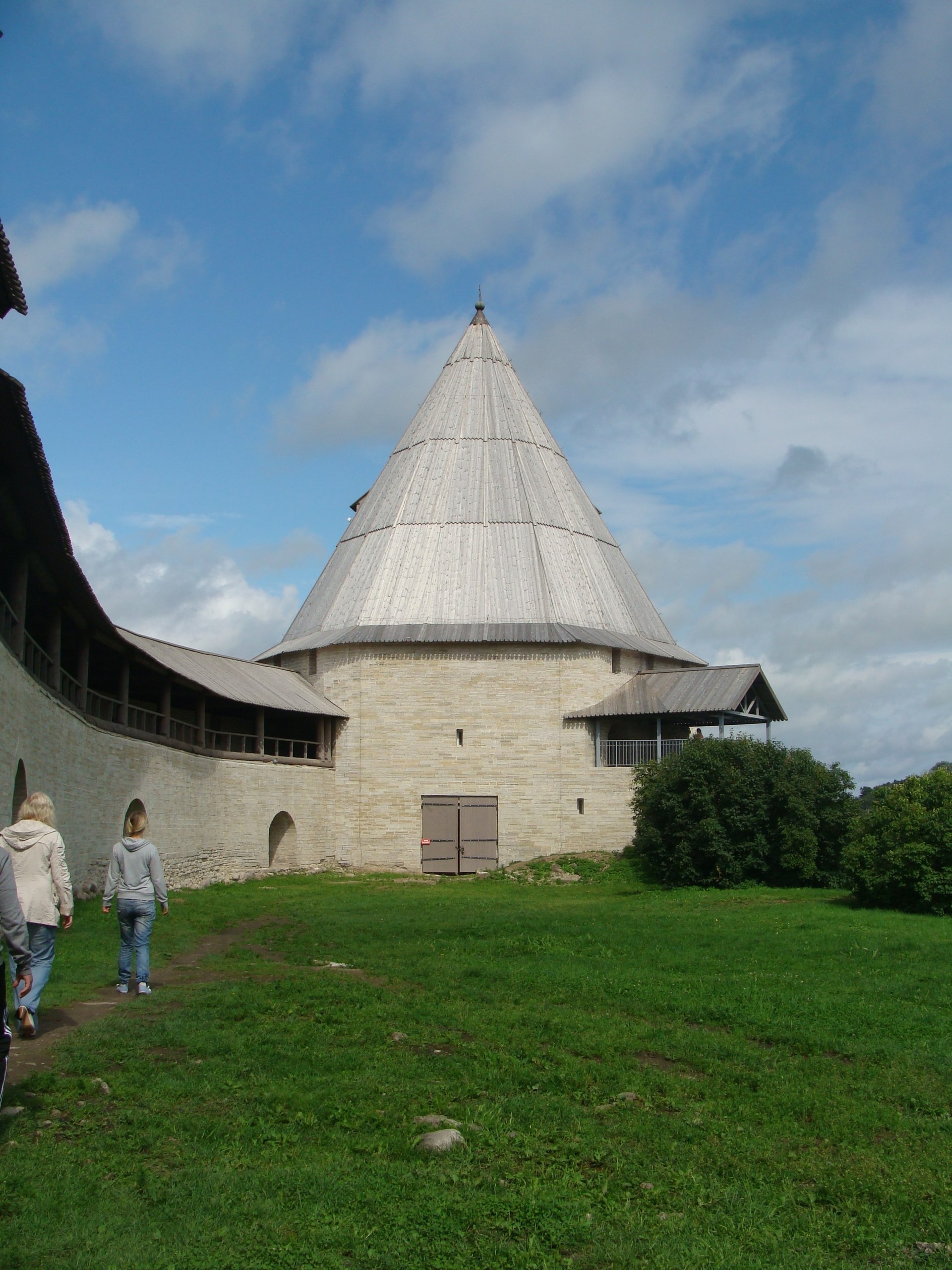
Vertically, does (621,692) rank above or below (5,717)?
above

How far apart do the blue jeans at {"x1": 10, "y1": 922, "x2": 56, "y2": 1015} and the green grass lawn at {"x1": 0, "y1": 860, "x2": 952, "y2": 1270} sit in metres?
0.44

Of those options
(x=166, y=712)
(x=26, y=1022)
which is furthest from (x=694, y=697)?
(x=26, y=1022)

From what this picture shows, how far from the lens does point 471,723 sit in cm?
3152

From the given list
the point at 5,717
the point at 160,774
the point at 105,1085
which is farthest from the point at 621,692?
the point at 105,1085

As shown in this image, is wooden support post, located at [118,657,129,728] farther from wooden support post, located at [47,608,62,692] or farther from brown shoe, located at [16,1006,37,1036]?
brown shoe, located at [16,1006,37,1036]

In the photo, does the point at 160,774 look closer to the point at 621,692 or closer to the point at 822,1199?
the point at 621,692

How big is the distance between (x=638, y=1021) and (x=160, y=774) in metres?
17.3

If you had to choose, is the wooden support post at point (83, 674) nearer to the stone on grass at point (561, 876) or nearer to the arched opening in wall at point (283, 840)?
the arched opening in wall at point (283, 840)

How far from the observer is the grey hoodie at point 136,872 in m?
9.62

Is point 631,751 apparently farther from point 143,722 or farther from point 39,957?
point 39,957

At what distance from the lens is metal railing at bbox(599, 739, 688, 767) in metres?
31.2

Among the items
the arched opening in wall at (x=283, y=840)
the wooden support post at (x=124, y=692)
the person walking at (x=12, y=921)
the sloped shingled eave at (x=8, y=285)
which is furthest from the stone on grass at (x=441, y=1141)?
the arched opening in wall at (x=283, y=840)

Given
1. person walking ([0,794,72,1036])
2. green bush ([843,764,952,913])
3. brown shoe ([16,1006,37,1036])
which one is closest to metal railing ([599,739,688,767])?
green bush ([843,764,952,913])

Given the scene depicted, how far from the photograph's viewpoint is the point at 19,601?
15.4 m
